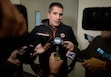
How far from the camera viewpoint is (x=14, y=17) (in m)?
0.32

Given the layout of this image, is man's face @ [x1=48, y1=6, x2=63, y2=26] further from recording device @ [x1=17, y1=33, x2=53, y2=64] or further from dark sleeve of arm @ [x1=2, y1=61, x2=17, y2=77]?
dark sleeve of arm @ [x1=2, y1=61, x2=17, y2=77]

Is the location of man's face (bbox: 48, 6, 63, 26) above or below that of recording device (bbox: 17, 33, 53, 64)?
above

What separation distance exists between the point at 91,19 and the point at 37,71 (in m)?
1.15

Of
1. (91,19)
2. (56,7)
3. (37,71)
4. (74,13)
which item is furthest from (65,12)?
(91,19)

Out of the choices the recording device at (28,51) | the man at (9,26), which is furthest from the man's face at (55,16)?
the man at (9,26)

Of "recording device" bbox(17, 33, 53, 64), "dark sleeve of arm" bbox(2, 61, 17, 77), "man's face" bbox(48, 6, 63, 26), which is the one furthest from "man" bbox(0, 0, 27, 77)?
"man's face" bbox(48, 6, 63, 26)

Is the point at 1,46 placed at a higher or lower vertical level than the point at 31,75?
higher

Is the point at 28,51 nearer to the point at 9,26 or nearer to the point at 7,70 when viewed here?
the point at 7,70

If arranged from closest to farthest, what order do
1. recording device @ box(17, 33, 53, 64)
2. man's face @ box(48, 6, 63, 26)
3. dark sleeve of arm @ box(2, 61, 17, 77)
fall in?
1. dark sleeve of arm @ box(2, 61, 17, 77)
2. recording device @ box(17, 33, 53, 64)
3. man's face @ box(48, 6, 63, 26)

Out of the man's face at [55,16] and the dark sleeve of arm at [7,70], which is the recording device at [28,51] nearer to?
the dark sleeve of arm at [7,70]

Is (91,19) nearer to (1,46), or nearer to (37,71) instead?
(1,46)

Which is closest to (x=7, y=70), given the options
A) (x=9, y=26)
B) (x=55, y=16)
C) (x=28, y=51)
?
(x=9, y=26)

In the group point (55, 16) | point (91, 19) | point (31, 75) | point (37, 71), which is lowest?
point (31, 75)

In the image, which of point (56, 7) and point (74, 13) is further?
point (74, 13)
